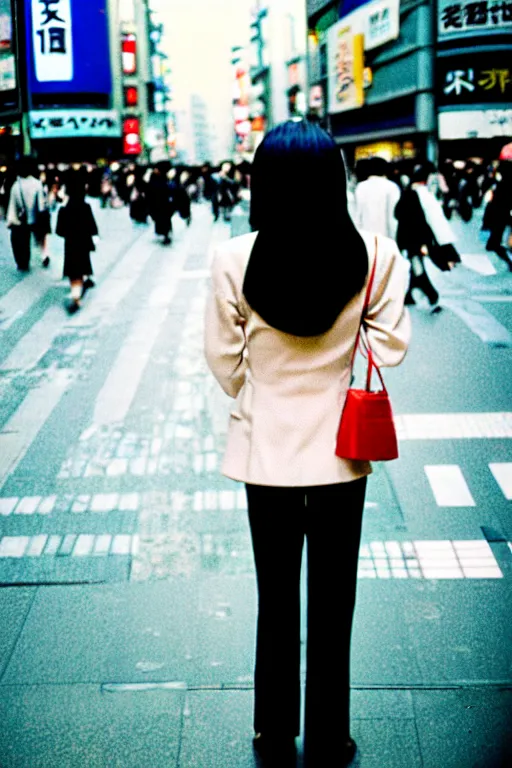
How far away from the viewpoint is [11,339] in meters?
9.30

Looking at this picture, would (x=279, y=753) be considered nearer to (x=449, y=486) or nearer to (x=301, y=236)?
(x=301, y=236)

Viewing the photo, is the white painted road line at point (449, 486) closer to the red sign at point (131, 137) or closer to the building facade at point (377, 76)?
the building facade at point (377, 76)

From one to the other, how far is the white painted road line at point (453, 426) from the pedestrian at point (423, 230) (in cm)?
364

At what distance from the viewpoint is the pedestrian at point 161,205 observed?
1781cm

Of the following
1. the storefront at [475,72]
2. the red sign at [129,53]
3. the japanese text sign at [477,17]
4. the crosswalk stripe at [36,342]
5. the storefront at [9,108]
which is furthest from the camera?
the red sign at [129,53]

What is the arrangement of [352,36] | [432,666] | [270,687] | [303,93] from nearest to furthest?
[270,687], [432,666], [352,36], [303,93]

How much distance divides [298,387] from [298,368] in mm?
51

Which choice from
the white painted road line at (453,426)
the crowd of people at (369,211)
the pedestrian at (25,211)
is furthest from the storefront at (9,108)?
the white painted road line at (453,426)

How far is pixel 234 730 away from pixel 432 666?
2.47ft

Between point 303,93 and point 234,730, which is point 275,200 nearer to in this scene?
point 234,730

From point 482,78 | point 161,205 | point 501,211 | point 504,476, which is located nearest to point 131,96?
point 482,78

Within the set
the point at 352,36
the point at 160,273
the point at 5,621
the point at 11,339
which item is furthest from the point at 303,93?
the point at 5,621

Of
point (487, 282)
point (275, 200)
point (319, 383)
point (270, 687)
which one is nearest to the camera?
point (275, 200)

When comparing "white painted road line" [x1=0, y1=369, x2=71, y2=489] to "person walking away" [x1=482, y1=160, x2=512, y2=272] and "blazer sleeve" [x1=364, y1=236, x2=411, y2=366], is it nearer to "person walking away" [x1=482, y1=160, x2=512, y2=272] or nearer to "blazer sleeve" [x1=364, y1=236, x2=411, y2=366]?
"blazer sleeve" [x1=364, y1=236, x2=411, y2=366]
